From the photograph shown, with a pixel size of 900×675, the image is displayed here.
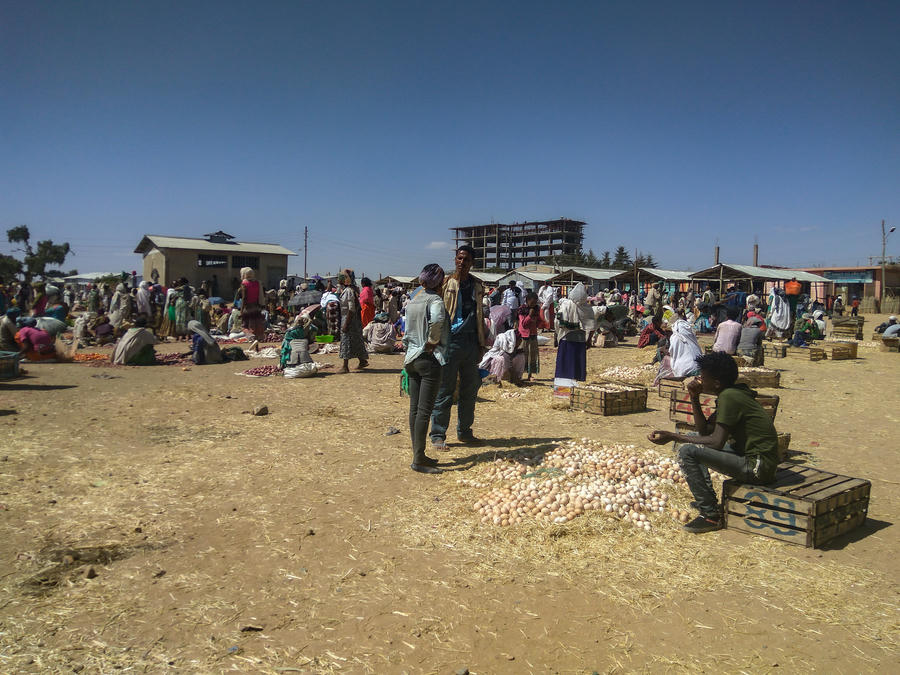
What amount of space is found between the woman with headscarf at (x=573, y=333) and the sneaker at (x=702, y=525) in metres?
4.69

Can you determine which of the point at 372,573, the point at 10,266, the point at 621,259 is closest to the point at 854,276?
the point at 621,259

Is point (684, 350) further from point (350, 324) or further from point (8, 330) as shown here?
point (8, 330)

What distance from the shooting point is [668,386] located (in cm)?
893

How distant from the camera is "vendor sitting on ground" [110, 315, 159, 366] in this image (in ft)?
41.6

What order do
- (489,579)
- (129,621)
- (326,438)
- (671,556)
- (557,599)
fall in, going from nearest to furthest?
(129,621) → (557,599) → (489,579) → (671,556) → (326,438)

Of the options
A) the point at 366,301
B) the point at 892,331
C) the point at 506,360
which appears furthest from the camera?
the point at 892,331

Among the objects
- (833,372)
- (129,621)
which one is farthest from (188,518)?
(833,372)

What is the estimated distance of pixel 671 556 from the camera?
13.1 ft

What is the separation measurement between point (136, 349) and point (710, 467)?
12.3m

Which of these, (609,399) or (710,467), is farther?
(609,399)

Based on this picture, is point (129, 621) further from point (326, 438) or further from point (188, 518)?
point (326, 438)

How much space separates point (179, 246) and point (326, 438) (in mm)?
32985

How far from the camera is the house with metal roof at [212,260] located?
34.8m

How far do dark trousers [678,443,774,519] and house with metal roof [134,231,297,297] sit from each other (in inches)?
1322
